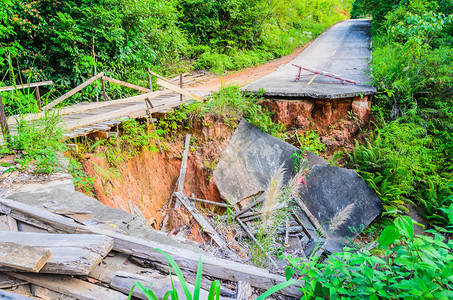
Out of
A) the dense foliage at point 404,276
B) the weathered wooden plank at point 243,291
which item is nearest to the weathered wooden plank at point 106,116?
the weathered wooden plank at point 243,291

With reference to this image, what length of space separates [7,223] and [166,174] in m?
4.16

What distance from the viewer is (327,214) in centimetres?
625

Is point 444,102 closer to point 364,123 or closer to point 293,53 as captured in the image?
point 364,123

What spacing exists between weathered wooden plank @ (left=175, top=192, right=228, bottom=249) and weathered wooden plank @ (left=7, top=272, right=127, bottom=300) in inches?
128

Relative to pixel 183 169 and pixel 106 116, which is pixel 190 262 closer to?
pixel 106 116

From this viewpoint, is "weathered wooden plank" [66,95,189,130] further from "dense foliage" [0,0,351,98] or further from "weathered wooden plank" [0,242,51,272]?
"weathered wooden plank" [0,242,51,272]

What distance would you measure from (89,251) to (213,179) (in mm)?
4669

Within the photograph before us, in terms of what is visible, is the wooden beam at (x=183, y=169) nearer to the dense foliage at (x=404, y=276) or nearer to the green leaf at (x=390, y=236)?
the dense foliage at (x=404, y=276)

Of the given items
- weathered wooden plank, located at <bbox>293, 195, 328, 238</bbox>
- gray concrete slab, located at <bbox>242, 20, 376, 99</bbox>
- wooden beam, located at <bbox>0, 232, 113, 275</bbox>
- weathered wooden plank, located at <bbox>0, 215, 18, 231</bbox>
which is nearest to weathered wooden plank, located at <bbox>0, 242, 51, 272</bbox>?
wooden beam, located at <bbox>0, 232, 113, 275</bbox>

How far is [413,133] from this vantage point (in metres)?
7.07

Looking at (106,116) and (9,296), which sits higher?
(106,116)

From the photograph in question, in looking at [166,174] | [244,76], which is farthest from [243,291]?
[244,76]

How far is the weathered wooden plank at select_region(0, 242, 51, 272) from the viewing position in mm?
1684

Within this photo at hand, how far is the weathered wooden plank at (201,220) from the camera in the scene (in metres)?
5.17
